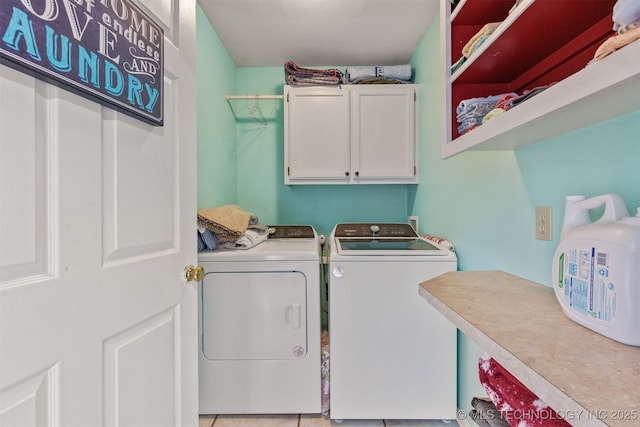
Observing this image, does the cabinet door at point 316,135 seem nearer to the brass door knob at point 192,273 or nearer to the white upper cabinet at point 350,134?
the white upper cabinet at point 350,134

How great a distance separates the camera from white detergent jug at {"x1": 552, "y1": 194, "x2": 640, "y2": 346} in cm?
58

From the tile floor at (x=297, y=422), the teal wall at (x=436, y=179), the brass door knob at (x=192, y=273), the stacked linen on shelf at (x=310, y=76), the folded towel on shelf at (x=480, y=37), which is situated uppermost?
the stacked linen on shelf at (x=310, y=76)

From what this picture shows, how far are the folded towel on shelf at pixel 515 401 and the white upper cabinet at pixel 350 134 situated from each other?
1606 mm

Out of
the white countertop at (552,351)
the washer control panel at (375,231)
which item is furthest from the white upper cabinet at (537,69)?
the washer control panel at (375,231)

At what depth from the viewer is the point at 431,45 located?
198cm

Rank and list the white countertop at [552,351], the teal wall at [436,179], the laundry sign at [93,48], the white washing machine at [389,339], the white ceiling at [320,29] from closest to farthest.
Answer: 1. the white countertop at [552,351]
2. the laundry sign at [93,48]
3. the teal wall at [436,179]
4. the white washing machine at [389,339]
5. the white ceiling at [320,29]

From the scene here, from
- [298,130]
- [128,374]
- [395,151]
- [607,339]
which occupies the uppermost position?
[298,130]

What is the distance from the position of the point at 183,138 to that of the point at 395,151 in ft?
5.51

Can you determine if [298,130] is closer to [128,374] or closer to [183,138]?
[183,138]

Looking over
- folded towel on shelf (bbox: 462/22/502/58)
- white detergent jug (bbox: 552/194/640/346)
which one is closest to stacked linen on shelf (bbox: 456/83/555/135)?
folded towel on shelf (bbox: 462/22/502/58)

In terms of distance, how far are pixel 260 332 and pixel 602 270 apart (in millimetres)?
1483

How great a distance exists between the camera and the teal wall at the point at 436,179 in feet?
2.82

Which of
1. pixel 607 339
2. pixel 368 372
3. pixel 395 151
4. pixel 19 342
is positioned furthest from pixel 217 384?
pixel 395 151

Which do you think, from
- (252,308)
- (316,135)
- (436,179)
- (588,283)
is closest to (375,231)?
(436,179)
